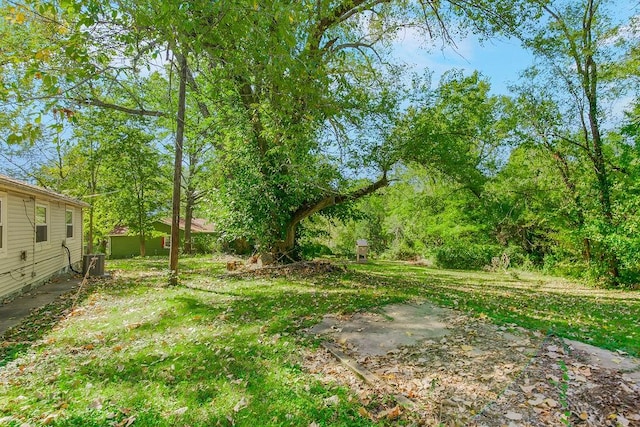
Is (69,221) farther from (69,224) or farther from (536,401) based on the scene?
(536,401)

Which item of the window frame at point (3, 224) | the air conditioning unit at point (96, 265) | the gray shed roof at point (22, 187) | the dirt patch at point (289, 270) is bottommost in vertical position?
the dirt patch at point (289, 270)

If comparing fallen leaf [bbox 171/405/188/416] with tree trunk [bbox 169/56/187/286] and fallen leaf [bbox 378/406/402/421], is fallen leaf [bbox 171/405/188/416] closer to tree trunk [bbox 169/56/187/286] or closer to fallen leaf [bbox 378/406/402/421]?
fallen leaf [bbox 378/406/402/421]

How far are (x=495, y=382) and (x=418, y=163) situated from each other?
25.8 feet

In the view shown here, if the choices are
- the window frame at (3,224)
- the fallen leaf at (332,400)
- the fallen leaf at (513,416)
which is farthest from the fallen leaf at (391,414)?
the window frame at (3,224)

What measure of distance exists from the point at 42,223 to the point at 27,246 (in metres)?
1.61

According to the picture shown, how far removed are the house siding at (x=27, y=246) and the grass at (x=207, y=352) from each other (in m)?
1.79

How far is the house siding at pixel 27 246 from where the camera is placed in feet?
26.9

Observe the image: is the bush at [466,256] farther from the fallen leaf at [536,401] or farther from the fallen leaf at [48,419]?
the fallen leaf at [48,419]

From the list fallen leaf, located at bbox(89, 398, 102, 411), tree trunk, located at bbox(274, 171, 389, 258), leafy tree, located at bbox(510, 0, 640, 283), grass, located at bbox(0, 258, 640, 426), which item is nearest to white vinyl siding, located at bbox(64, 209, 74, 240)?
grass, located at bbox(0, 258, 640, 426)

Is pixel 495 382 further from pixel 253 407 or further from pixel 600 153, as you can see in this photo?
pixel 600 153

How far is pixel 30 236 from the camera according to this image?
375 inches

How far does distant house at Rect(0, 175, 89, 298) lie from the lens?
8016 mm

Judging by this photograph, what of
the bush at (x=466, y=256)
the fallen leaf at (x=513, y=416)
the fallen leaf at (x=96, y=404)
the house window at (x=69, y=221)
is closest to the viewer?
the fallen leaf at (x=513, y=416)

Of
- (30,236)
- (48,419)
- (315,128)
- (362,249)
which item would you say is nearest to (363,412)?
(48,419)
